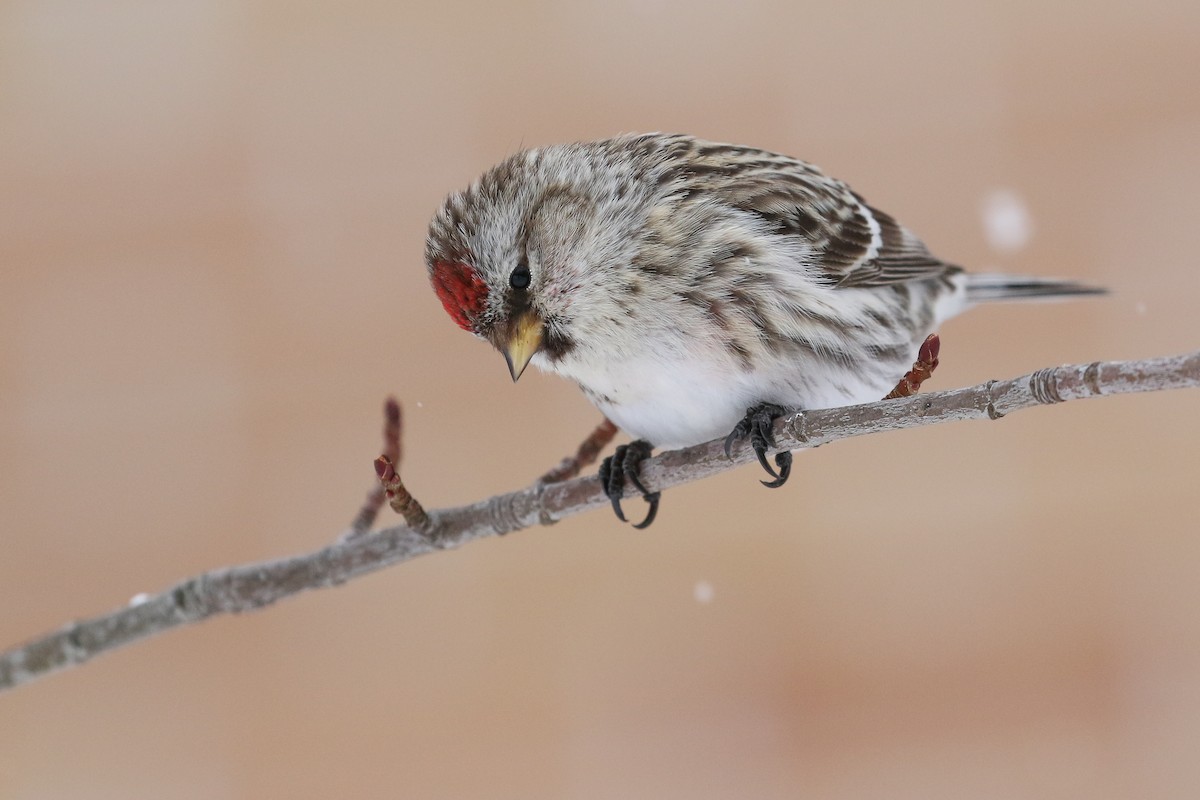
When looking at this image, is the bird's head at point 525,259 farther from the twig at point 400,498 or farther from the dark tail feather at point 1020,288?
the dark tail feather at point 1020,288

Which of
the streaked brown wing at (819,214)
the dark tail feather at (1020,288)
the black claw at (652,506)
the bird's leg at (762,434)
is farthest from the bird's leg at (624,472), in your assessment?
the dark tail feather at (1020,288)

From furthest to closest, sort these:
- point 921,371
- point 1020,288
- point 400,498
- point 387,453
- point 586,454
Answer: point 1020,288 → point 586,454 → point 387,453 → point 400,498 → point 921,371

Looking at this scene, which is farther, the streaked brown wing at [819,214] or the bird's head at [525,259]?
the streaked brown wing at [819,214]

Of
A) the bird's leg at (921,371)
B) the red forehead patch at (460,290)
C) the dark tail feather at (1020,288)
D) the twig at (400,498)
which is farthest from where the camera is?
the dark tail feather at (1020,288)

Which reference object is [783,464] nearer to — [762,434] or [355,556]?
[762,434]

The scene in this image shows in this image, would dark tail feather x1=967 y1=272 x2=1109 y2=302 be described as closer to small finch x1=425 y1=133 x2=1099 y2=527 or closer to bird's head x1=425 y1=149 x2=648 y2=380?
small finch x1=425 y1=133 x2=1099 y2=527

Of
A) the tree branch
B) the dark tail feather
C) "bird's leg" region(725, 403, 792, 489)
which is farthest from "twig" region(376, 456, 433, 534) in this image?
the dark tail feather

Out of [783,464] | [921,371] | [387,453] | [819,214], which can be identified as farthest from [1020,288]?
[387,453]

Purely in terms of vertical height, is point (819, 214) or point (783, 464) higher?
point (819, 214)

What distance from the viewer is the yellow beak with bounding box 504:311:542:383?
1.10m

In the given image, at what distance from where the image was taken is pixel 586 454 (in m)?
1.25

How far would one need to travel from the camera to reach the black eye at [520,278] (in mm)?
1136

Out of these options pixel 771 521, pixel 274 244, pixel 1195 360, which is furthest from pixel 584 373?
pixel 274 244

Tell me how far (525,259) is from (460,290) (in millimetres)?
95
